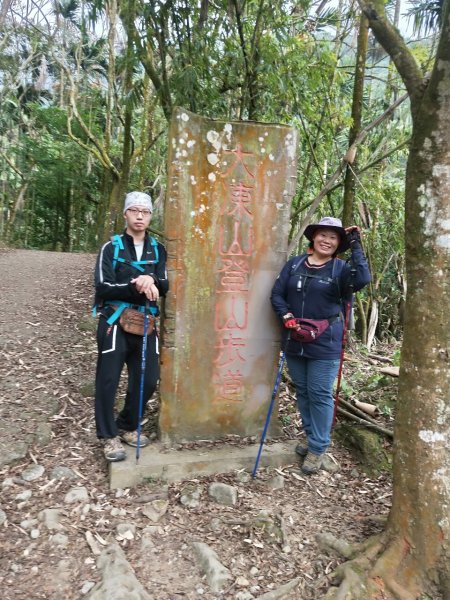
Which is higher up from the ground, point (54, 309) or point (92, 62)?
point (92, 62)

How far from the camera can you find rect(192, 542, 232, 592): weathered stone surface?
2672 millimetres

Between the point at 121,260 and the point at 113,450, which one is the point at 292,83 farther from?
the point at 113,450

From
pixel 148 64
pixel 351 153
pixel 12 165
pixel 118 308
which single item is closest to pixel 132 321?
pixel 118 308

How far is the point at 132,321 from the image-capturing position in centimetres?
346

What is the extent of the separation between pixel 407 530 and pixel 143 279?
89.7 inches

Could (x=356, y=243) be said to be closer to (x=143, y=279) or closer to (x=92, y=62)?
(x=143, y=279)

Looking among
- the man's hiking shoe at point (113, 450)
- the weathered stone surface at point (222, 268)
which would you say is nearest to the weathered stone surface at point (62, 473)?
the man's hiking shoe at point (113, 450)

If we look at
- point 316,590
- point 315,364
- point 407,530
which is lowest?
point 316,590

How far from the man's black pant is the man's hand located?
0.33 m

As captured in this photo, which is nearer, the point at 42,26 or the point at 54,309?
the point at 54,309

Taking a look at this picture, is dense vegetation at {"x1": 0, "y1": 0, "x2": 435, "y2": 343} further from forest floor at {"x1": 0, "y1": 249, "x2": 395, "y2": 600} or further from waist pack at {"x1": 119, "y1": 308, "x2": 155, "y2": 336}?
forest floor at {"x1": 0, "y1": 249, "x2": 395, "y2": 600}

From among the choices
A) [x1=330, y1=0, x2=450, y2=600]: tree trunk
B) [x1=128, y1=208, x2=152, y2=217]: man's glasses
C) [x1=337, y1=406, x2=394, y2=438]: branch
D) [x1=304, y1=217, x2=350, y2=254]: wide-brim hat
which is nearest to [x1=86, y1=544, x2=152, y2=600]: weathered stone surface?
[x1=330, y1=0, x2=450, y2=600]: tree trunk

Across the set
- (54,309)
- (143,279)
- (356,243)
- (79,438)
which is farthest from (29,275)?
(356,243)

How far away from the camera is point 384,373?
4945 mm
